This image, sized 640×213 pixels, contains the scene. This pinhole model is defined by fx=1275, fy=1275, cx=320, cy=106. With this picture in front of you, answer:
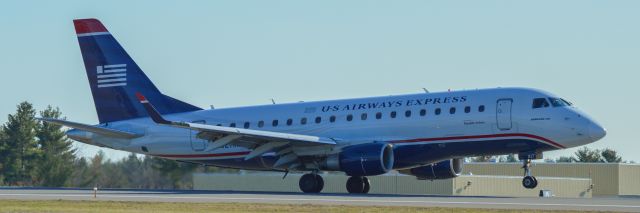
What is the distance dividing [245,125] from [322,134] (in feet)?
13.5

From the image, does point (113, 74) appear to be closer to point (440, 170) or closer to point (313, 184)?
point (313, 184)

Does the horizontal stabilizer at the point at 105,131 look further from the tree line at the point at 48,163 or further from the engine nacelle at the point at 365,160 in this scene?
the tree line at the point at 48,163

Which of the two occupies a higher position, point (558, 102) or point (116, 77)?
point (116, 77)

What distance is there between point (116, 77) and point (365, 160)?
1409 cm

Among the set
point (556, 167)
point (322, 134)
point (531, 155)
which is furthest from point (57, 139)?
point (531, 155)

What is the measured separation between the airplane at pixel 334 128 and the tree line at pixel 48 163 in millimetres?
19592

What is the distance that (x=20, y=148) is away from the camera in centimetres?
8531

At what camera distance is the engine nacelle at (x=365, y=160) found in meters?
45.3

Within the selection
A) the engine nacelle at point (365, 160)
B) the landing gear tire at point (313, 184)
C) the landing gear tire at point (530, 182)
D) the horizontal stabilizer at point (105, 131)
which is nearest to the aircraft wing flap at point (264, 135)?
the engine nacelle at point (365, 160)

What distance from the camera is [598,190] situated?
7356cm

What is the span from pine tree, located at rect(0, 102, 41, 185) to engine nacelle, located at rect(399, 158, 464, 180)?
36.6m

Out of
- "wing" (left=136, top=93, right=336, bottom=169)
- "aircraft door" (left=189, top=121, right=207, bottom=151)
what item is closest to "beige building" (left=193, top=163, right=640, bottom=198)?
"aircraft door" (left=189, top=121, right=207, bottom=151)

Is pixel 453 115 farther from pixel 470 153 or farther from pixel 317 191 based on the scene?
pixel 317 191

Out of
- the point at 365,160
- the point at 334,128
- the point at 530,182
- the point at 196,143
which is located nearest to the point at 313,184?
the point at 334,128
